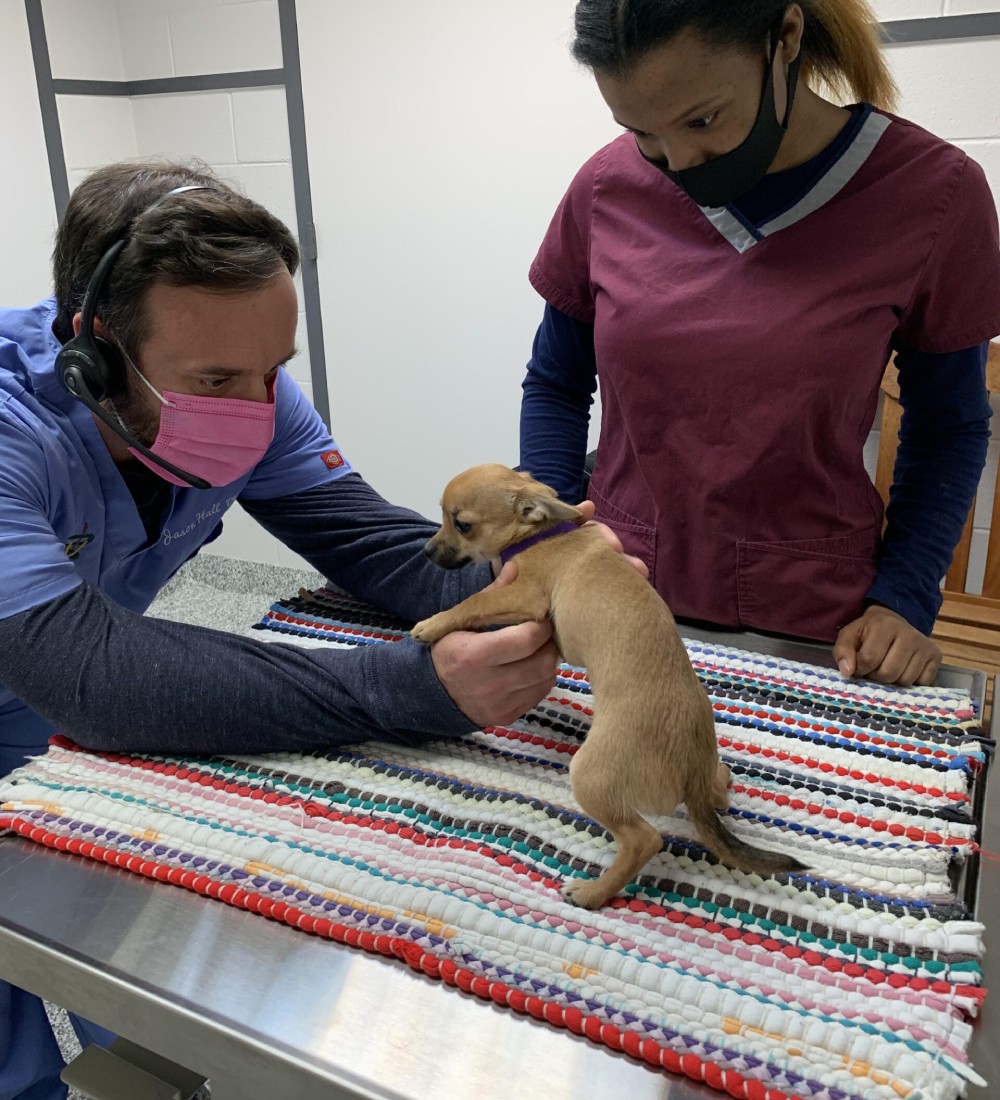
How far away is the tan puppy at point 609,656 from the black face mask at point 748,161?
422 mm

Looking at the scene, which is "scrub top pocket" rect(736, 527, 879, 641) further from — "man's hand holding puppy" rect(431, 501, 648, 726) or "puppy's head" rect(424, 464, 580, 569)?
"man's hand holding puppy" rect(431, 501, 648, 726)

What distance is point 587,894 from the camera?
0.76 m

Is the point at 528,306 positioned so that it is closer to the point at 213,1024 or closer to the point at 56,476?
the point at 56,476

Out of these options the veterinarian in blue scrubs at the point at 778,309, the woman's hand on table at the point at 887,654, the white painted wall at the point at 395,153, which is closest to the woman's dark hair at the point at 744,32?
the veterinarian in blue scrubs at the point at 778,309

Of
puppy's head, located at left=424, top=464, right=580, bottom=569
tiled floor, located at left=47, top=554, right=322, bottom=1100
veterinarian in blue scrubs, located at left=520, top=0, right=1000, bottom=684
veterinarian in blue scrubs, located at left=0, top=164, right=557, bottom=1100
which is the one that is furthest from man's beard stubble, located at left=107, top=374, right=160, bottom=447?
tiled floor, located at left=47, top=554, right=322, bottom=1100

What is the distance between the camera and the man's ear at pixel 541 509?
1.13m

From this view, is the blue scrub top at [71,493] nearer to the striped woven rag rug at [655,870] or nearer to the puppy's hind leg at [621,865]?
the striped woven rag rug at [655,870]

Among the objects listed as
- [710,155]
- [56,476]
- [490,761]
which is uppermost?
[710,155]

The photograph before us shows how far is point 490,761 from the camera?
37.9 inches

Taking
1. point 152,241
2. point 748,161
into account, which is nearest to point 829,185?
point 748,161

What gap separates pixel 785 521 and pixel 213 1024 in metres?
0.95

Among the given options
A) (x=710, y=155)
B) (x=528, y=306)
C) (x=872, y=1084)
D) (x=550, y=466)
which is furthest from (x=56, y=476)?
(x=528, y=306)

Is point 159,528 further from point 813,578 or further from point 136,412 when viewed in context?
point 813,578

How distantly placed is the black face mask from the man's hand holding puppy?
586mm
